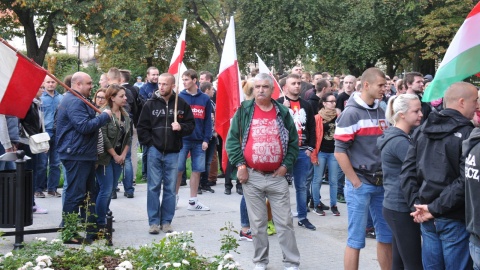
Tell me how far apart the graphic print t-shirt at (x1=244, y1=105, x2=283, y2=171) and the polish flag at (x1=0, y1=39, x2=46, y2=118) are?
2.70 m

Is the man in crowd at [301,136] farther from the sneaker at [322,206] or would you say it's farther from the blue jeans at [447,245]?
the blue jeans at [447,245]

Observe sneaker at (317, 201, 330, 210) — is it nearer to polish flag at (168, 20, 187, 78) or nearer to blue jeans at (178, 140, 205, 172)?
blue jeans at (178, 140, 205, 172)

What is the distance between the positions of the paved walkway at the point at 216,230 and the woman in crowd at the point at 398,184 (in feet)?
6.63

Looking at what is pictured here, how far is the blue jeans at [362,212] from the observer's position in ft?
21.4

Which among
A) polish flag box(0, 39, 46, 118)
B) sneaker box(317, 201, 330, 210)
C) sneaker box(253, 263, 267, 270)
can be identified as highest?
polish flag box(0, 39, 46, 118)

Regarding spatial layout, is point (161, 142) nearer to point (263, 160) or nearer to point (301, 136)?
point (301, 136)

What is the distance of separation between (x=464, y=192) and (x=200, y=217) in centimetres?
603

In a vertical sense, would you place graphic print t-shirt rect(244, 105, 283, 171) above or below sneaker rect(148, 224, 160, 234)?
above

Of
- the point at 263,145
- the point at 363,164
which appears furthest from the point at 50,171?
the point at 363,164

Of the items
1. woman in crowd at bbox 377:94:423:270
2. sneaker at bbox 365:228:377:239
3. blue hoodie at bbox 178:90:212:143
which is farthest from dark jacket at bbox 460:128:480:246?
blue hoodie at bbox 178:90:212:143

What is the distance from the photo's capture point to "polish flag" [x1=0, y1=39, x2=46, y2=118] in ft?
25.8

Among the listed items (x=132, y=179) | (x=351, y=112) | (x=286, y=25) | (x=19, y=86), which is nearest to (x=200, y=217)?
(x=132, y=179)

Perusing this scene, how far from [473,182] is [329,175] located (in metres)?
6.29

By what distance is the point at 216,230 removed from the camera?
952cm
